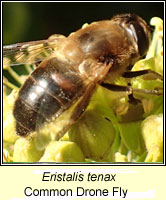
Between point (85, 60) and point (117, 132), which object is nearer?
point (85, 60)

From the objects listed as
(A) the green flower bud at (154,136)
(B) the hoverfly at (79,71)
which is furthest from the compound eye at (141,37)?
(A) the green flower bud at (154,136)

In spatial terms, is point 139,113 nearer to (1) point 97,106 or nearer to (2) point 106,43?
(1) point 97,106

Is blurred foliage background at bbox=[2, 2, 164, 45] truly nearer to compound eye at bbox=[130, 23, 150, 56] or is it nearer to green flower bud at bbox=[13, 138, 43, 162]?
compound eye at bbox=[130, 23, 150, 56]

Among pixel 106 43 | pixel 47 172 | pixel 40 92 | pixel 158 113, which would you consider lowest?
pixel 47 172

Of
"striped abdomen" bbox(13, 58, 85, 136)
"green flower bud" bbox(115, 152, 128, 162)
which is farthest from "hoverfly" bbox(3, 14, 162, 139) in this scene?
"green flower bud" bbox(115, 152, 128, 162)

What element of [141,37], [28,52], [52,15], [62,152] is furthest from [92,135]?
[52,15]

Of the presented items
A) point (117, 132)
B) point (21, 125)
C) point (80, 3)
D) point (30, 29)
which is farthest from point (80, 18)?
point (21, 125)
